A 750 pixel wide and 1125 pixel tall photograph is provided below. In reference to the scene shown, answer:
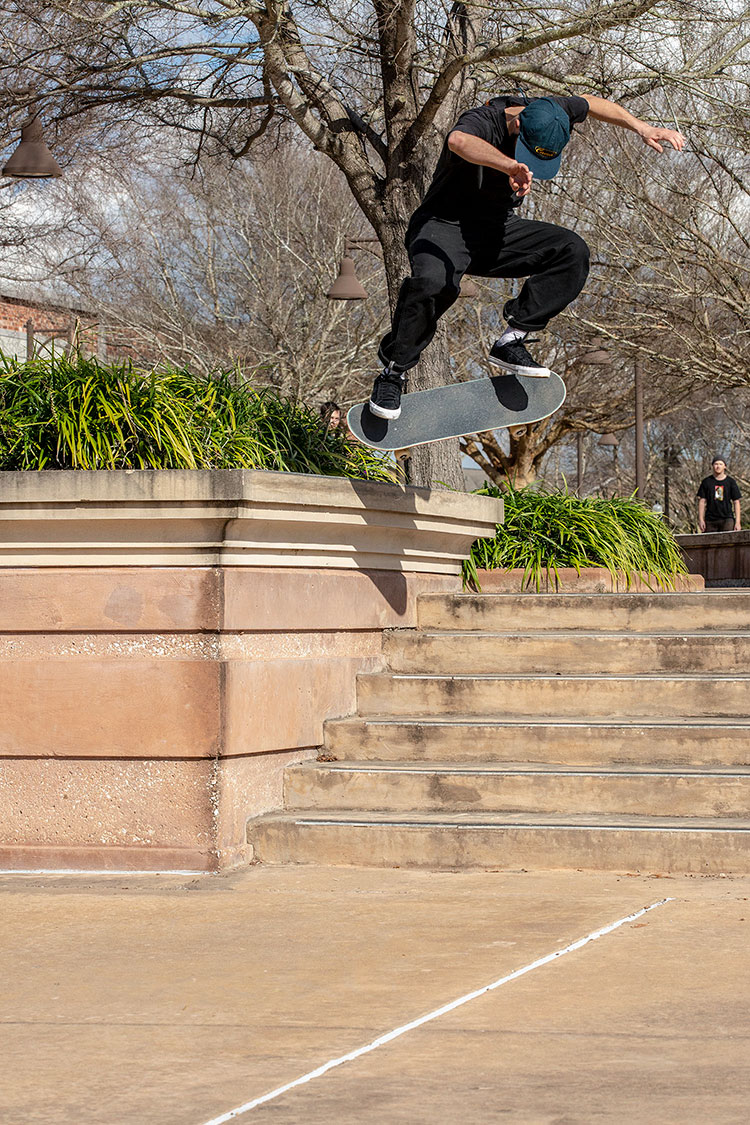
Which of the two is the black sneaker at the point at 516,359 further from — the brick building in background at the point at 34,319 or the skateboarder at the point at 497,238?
the brick building in background at the point at 34,319

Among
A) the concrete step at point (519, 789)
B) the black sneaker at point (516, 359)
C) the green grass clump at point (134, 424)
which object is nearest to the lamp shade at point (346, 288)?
the green grass clump at point (134, 424)

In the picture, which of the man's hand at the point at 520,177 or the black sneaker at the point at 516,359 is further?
the black sneaker at the point at 516,359

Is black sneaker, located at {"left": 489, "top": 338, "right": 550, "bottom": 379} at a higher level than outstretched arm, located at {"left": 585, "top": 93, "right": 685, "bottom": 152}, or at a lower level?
lower

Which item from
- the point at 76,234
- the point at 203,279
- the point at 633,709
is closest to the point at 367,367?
the point at 203,279

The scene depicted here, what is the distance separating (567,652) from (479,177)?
2.42 m

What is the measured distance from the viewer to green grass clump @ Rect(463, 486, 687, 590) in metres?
9.41

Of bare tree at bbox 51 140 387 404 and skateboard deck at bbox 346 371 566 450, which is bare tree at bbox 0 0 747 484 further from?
bare tree at bbox 51 140 387 404

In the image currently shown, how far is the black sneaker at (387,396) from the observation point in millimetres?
6730

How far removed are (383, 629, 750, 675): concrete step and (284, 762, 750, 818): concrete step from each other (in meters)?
0.88

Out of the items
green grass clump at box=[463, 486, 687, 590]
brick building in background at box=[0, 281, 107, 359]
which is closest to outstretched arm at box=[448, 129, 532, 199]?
green grass clump at box=[463, 486, 687, 590]

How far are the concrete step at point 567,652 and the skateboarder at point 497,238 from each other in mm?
1291

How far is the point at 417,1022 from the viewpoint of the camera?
364cm

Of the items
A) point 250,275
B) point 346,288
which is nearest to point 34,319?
point 250,275

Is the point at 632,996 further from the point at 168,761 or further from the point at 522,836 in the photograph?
the point at 168,761
